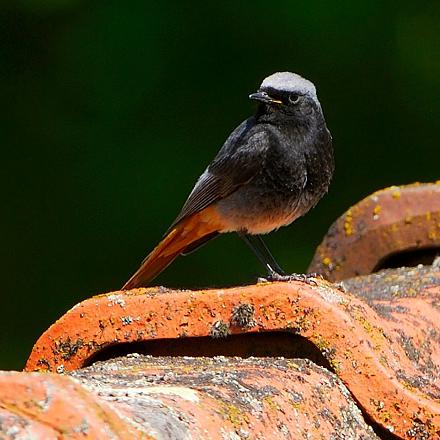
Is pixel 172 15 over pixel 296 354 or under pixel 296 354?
over

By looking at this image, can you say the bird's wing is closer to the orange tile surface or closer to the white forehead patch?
the white forehead patch

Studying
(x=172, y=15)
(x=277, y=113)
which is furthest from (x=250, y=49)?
(x=277, y=113)

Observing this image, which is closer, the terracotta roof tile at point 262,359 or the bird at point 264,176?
the terracotta roof tile at point 262,359

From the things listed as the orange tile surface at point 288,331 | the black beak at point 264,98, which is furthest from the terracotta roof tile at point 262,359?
the black beak at point 264,98

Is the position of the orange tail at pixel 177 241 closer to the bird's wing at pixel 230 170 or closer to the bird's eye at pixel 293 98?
the bird's wing at pixel 230 170

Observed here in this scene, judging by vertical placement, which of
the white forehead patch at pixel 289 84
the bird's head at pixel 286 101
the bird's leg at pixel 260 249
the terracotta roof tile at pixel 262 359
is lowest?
the bird's leg at pixel 260 249

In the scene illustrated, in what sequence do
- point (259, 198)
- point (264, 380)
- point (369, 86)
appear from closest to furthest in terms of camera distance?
1. point (264, 380)
2. point (259, 198)
3. point (369, 86)

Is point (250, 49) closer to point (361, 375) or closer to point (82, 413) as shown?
point (361, 375)

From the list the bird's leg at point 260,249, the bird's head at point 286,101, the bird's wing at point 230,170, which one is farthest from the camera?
the bird's leg at point 260,249
